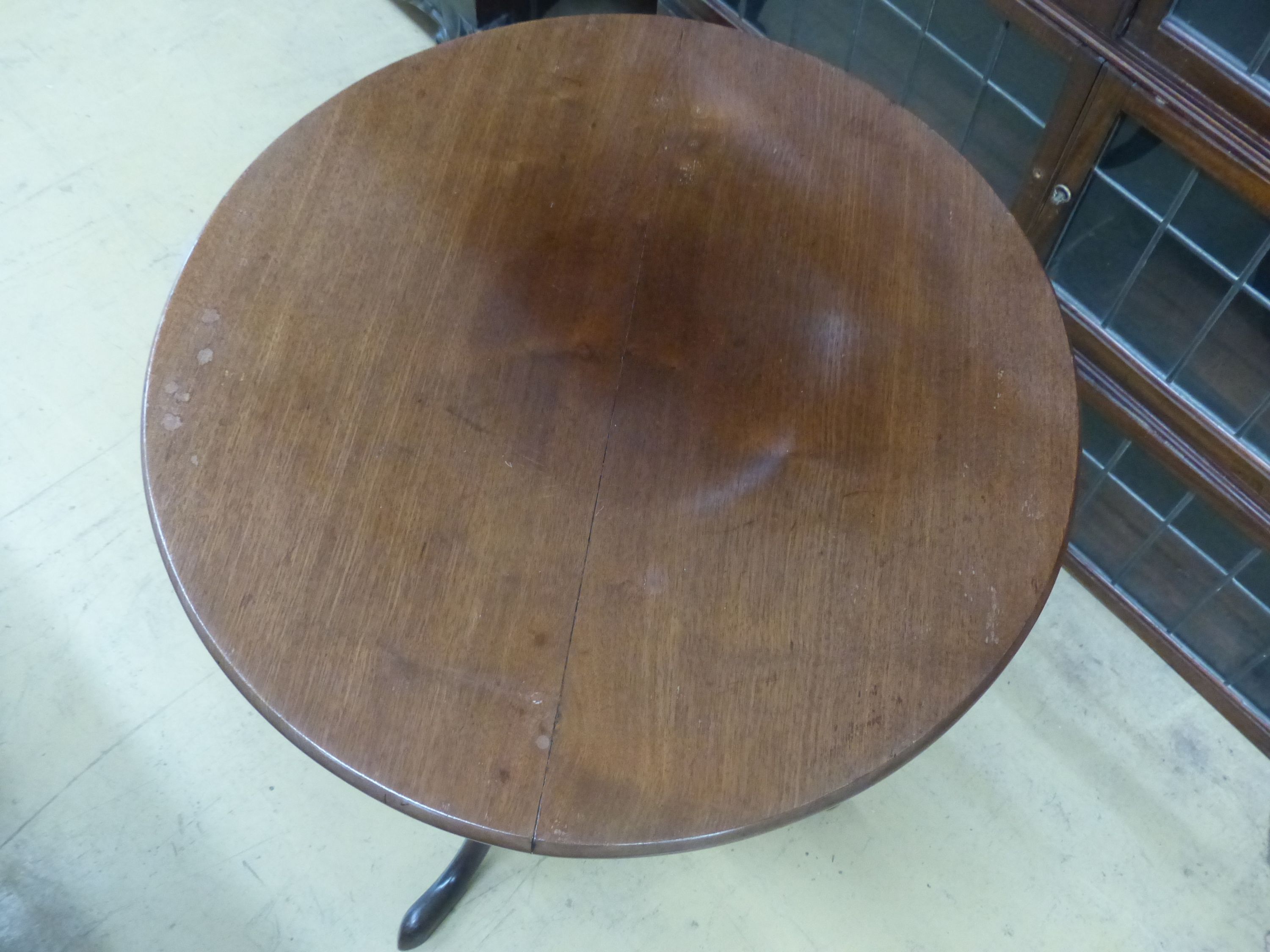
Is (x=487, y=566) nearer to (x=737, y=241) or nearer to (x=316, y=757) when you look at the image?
(x=316, y=757)

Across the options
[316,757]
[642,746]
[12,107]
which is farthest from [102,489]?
[642,746]

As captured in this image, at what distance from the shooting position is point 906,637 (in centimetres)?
69

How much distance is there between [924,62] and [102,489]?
3.89 feet

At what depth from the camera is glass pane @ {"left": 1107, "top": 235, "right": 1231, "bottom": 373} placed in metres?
0.99

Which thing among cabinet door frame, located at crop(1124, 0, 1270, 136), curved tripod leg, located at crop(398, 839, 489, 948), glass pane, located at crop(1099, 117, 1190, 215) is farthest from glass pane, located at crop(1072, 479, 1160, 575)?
curved tripod leg, located at crop(398, 839, 489, 948)

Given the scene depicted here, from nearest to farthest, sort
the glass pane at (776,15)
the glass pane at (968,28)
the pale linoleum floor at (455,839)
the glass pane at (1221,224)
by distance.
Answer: the glass pane at (1221,224) → the glass pane at (968,28) → the pale linoleum floor at (455,839) → the glass pane at (776,15)

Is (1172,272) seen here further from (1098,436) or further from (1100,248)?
(1098,436)

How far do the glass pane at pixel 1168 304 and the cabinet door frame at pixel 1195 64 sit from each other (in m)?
0.18

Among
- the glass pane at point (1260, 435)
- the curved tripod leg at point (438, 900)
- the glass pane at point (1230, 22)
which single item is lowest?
the curved tripod leg at point (438, 900)

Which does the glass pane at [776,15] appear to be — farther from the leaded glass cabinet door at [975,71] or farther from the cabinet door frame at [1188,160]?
the cabinet door frame at [1188,160]

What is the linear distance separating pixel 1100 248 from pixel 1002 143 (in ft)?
0.51

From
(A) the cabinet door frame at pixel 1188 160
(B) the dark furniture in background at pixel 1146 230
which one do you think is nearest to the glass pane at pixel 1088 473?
(B) the dark furniture in background at pixel 1146 230

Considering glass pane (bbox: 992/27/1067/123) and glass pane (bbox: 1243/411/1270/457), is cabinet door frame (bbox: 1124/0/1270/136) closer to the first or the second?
glass pane (bbox: 992/27/1067/123)

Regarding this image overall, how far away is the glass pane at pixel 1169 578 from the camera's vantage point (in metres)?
1.17
